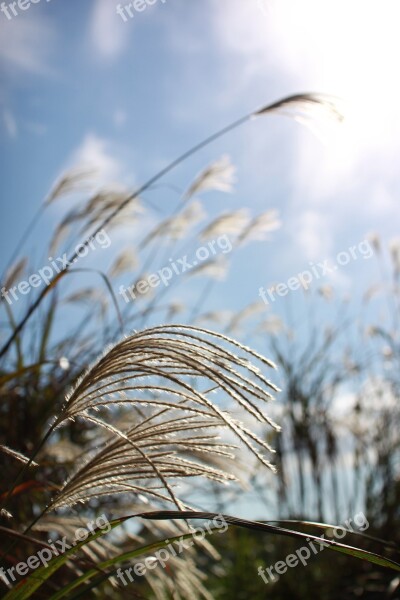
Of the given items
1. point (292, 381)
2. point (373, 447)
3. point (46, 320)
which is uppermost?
point (46, 320)

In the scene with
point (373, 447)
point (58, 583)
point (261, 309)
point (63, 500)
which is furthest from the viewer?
point (373, 447)

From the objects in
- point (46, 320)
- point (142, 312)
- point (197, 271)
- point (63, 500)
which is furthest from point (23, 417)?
point (63, 500)

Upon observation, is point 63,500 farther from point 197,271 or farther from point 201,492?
point 197,271

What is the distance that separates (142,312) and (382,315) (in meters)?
3.09

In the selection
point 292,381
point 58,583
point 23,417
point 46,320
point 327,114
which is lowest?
point 292,381

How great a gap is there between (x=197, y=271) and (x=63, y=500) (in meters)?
2.76

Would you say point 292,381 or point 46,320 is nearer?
point 46,320

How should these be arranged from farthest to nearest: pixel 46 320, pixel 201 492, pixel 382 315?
pixel 382 315 < pixel 201 492 < pixel 46 320

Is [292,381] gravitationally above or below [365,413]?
above

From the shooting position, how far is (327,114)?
7.66 ft

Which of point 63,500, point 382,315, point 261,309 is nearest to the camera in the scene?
point 63,500

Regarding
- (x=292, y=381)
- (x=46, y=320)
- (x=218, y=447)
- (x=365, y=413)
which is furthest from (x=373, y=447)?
(x=218, y=447)

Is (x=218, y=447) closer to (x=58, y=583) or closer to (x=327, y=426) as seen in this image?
(x=58, y=583)

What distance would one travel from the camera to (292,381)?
4.52m
